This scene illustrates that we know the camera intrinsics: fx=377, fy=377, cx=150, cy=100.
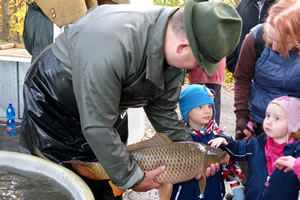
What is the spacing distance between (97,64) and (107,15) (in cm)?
37

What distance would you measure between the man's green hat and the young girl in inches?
40.5

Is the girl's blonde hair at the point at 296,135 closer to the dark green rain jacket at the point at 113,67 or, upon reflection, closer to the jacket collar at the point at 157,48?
the dark green rain jacket at the point at 113,67

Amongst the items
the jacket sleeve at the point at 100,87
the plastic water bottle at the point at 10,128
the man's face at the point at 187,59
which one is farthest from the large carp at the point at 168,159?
the plastic water bottle at the point at 10,128

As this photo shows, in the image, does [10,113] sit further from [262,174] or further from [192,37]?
[192,37]

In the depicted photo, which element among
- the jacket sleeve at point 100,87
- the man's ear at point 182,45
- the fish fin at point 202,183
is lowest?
the fish fin at point 202,183

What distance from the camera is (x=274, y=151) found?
9.34 feet

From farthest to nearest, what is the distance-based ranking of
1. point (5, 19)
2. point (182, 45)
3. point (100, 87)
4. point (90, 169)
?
point (5, 19) → point (90, 169) → point (182, 45) → point (100, 87)

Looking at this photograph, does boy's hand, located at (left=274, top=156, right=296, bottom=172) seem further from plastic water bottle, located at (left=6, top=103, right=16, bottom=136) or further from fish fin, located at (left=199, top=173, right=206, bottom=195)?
plastic water bottle, located at (left=6, top=103, right=16, bottom=136)

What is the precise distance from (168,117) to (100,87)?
989 mm

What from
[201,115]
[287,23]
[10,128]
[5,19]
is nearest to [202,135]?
[201,115]

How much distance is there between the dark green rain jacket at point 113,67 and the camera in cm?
187

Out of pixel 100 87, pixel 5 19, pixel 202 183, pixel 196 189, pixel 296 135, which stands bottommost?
pixel 5 19

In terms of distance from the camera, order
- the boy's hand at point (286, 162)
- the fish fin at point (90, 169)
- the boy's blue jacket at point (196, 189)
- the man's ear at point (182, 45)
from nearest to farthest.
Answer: the man's ear at point (182, 45) < the fish fin at point (90, 169) < the boy's hand at point (286, 162) < the boy's blue jacket at point (196, 189)

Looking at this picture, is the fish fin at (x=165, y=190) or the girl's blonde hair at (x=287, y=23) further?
the girl's blonde hair at (x=287, y=23)
